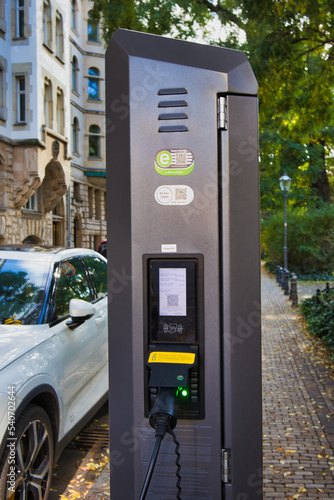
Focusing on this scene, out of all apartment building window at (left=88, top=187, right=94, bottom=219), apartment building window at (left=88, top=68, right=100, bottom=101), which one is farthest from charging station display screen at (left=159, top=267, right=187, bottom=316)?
apartment building window at (left=88, top=68, right=100, bottom=101)

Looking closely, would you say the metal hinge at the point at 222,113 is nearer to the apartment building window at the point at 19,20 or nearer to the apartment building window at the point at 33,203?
the apartment building window at the point at 19,20

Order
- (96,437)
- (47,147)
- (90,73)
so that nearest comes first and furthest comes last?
1. (96,437)
2. (47,147)
3. (90,73)

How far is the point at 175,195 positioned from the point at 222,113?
38cm

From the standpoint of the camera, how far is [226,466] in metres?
2.25

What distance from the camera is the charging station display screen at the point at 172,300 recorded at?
2221 millimetres

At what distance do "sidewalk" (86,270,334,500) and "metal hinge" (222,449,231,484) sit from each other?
5.57 ft

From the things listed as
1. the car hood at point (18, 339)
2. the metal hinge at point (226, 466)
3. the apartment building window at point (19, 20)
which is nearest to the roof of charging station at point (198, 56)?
the metal hinge at point (226, 466)

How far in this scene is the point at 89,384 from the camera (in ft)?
14.6

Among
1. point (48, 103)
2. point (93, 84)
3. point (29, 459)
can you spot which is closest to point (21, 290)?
point (29, 459)

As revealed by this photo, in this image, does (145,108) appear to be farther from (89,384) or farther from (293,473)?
(293,473)

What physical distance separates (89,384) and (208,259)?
263 centimetres

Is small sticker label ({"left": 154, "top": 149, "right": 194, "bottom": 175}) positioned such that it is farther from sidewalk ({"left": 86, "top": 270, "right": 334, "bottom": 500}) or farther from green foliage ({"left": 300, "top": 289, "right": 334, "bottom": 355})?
green foliage ({"left": 300, "top": 289, "right": 334, "bottom": 355})

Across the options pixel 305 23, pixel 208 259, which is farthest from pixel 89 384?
pixel 305 23

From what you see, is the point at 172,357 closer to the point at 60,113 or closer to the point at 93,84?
the point at 60,113
